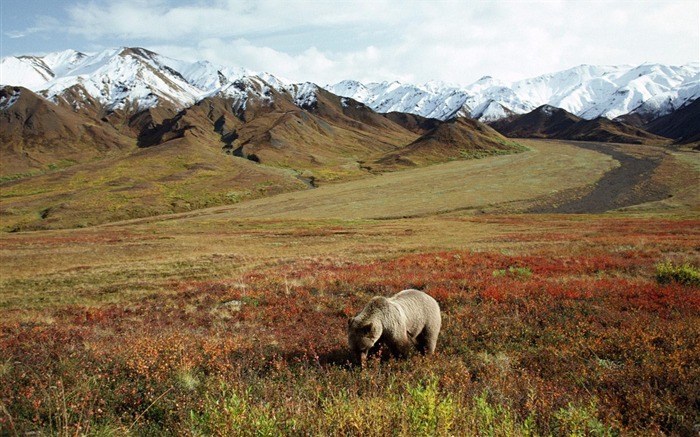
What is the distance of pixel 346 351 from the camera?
8609 millimetres

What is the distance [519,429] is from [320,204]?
297ft

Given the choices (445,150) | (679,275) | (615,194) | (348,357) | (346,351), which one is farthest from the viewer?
(445,150)

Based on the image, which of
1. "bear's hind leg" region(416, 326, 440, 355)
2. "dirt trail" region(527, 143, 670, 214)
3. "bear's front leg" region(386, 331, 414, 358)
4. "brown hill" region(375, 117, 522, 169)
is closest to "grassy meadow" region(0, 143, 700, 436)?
"bear's hind leg" region(416, 326, 440, 355)

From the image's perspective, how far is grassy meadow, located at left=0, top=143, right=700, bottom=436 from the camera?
5.09 m

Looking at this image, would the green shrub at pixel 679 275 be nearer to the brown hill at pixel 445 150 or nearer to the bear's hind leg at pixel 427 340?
the bear's hind leg at pixel 427 340

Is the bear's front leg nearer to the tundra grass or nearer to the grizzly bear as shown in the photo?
the grizzly bear

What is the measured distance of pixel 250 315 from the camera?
13.1m

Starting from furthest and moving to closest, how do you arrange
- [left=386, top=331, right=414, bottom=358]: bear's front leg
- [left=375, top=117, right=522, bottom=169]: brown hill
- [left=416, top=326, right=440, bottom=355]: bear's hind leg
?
[left=375, top=117, right=522, bottom=169]: brown hill < [left=416, top=326, right=440, bottom=355]: bear's hind leg < [left=386, top=331, right=414, bottom=358]: bear's front leg

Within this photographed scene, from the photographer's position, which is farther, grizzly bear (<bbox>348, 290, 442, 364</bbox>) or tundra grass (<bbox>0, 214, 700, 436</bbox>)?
grizzly bear (<bbox>348, 290, 442, 364</bbox>)

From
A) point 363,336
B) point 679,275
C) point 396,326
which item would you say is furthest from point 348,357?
point 679,275

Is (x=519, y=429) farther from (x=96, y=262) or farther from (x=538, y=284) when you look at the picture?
(x=96, y=262)

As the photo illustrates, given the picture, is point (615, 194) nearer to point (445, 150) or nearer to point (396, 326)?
point (445, 150)

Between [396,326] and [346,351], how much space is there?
5.27 ft

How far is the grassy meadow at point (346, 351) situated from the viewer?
5086mm
